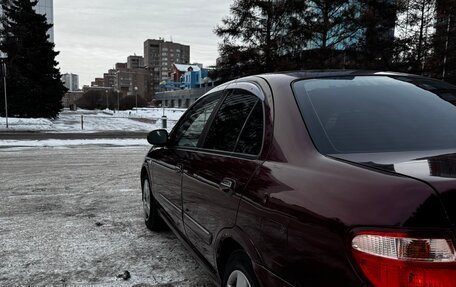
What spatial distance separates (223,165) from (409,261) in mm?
1392

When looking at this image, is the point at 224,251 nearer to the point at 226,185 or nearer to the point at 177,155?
the point at 226,185

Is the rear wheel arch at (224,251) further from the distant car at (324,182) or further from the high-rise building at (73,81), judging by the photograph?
the high-rise building at (73,81)

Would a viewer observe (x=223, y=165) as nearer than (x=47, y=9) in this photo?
Yes

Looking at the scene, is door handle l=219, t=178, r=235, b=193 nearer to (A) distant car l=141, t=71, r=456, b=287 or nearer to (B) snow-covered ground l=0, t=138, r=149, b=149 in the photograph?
(A) distant car l=141, t=71, r=456, b=287

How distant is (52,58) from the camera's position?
32.8 m

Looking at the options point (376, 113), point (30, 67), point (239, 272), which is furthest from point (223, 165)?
point (30, 67)

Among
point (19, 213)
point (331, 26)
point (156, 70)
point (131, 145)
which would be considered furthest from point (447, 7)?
point (156, 70)

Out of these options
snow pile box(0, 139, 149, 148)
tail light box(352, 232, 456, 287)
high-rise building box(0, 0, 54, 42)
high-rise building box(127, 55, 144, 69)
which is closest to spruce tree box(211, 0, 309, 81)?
snow pile box(0, 139, 149, 148)

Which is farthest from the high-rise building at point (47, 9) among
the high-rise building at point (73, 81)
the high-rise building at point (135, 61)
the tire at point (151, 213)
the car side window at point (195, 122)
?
the high-rise building at point (135, 61)

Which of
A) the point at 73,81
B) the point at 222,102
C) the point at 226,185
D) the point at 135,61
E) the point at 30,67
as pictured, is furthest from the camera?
the point at 135,61

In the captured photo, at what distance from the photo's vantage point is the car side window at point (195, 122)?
136 inches

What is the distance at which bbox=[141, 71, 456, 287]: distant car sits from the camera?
4.82 ft

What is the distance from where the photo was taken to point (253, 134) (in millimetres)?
2537

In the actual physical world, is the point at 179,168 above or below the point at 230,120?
below
